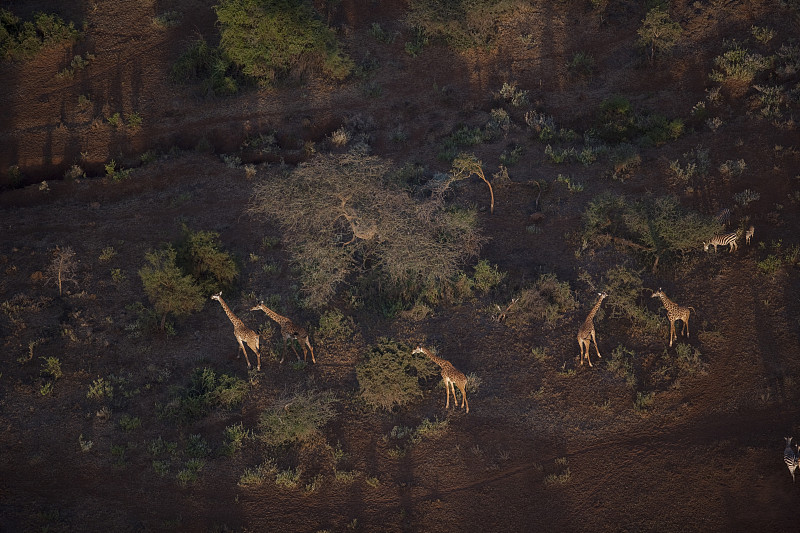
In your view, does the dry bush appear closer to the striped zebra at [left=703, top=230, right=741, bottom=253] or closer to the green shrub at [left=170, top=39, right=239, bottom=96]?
the green shrub at [left=170, top=39, right=239, bottom=96]

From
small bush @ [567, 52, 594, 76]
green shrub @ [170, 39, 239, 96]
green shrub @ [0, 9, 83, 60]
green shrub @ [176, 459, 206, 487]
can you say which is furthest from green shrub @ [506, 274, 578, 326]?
green shrub @ [0, 9, 83, 60]

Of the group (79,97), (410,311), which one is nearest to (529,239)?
(410,311)

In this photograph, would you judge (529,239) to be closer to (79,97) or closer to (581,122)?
(581,122)

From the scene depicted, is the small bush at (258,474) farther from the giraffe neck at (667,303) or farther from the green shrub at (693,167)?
the green shrub at (693,167)

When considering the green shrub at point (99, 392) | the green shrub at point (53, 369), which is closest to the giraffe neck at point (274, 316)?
the green shrub at point (99, 392)

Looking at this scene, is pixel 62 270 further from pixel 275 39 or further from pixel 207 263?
pixel 275 39

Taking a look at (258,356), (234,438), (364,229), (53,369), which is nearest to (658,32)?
(364,229)
